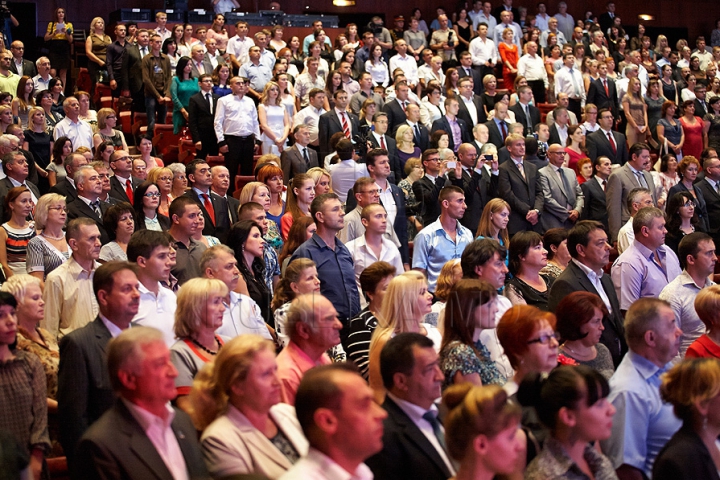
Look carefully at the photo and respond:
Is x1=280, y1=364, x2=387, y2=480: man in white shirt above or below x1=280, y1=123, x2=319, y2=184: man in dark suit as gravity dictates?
above

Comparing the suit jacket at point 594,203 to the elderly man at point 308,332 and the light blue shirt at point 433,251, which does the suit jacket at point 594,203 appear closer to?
the light blue shirt at point 433,251

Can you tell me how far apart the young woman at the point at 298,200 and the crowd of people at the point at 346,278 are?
0.06 ft

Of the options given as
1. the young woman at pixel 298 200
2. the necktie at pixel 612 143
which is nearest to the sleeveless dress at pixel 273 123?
the young woman at pixel 298 200

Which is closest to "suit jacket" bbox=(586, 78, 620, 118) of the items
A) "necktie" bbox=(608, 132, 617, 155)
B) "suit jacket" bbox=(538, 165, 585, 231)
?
"necktie" bbox=(608, 132, 617, 155)

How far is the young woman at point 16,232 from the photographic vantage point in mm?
5168

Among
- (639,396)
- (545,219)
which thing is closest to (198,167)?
(545,219)

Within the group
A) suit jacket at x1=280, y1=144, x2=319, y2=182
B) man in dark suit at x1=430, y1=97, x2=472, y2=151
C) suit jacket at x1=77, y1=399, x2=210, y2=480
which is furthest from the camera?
man in dark suit at x1=430, y1=97, x2=472, y2=151

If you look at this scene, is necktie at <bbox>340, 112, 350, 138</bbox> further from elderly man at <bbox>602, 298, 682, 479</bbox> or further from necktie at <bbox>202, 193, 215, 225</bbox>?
elderly man at <bbox>602, 298, 682, 479</bbox>

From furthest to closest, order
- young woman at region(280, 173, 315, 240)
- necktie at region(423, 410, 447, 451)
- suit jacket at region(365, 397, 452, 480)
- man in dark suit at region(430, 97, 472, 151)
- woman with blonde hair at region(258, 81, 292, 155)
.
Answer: man in dark suit at region(430, 97, 472, 151)
woman with blonde hair at region(258, 81, 292, 155)
young woman at region(280, 173, 315, 240)
necktie at region(423, 410, 447, 451)
suit jacket at region(365, 397, 452, 480)

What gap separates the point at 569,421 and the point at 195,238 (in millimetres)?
2810

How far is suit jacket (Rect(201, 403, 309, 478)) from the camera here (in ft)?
8.00

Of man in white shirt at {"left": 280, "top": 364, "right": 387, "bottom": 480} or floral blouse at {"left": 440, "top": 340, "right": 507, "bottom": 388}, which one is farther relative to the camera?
floral blouse at {"left": 440, "top": 340, "right": 507, "bottom": 388}

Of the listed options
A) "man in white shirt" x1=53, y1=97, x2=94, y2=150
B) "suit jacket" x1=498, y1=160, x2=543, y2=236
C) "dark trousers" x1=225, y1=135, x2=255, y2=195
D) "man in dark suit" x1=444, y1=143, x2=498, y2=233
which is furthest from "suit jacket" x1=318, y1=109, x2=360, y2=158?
"man in white shirt" x1=53, y1=97, x2=94, y2=150

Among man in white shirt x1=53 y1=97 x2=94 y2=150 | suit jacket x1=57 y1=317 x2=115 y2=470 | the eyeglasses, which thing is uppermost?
the eyeglasses
